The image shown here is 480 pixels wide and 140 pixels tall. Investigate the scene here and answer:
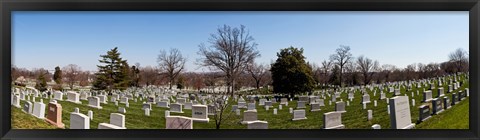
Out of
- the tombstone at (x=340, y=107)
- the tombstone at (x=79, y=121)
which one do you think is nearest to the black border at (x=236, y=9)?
the tombstone at (x=79, y=121)

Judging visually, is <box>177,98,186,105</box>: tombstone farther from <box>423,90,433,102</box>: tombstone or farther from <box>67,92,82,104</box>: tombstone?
<box>423,90,433,102</box>: tombstone

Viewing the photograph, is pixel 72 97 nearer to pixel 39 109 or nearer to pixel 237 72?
pixel 39 109

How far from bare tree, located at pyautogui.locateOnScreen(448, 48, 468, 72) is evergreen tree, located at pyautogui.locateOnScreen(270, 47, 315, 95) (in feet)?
3.07

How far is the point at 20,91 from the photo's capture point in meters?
2.34

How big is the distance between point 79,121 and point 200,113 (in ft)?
2.65

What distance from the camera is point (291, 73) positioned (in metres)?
2.44

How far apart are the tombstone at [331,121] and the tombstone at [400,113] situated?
1.20 feet

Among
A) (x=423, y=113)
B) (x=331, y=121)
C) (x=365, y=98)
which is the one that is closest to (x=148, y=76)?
(x=331, y=121)

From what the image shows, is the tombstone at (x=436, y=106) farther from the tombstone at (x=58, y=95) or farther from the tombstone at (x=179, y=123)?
the tombstone at (x=58, y=95)

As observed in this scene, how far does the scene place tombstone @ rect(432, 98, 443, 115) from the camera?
252 centimetres

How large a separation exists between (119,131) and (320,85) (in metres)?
1.39

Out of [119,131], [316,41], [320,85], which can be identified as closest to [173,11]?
[119,131]

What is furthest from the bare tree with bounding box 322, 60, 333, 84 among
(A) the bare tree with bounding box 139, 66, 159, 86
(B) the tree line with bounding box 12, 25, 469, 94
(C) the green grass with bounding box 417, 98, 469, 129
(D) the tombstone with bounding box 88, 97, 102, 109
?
(D) the tombstone with bounding box 88, 97, 102, 109

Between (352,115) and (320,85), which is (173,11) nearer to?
(320,85)
